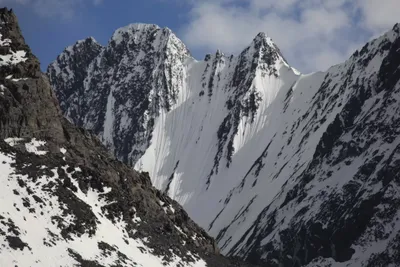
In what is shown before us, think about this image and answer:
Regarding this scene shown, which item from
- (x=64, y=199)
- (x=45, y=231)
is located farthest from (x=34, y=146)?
(x=45, y=231)

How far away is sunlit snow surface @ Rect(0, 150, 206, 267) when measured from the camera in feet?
195

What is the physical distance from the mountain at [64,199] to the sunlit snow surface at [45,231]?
119 millimetres

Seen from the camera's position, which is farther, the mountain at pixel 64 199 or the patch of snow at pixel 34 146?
the patch of snow at pixel 34 146

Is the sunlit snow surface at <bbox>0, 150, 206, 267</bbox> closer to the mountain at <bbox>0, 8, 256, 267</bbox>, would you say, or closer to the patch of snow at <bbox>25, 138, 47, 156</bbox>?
the mountain at <bbox>0, 8, 256, 267</bbox>

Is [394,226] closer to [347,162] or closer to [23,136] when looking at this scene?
[347,162]

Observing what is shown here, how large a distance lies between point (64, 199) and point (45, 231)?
8246 mm

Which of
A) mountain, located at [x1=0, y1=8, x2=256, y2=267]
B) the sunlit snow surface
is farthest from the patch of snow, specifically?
the sunlit snow surface

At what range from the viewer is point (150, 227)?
84.7m

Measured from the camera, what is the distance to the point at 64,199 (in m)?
73.1

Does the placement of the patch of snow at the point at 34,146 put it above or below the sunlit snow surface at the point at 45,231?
above

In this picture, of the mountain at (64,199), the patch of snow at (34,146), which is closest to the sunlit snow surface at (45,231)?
the mountain at (64,199)

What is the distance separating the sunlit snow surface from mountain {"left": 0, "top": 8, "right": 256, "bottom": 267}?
0.12 metres

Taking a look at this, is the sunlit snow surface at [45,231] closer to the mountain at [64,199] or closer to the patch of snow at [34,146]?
the mountain at [64,199]

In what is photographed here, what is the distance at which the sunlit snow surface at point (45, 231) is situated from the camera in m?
59.5
